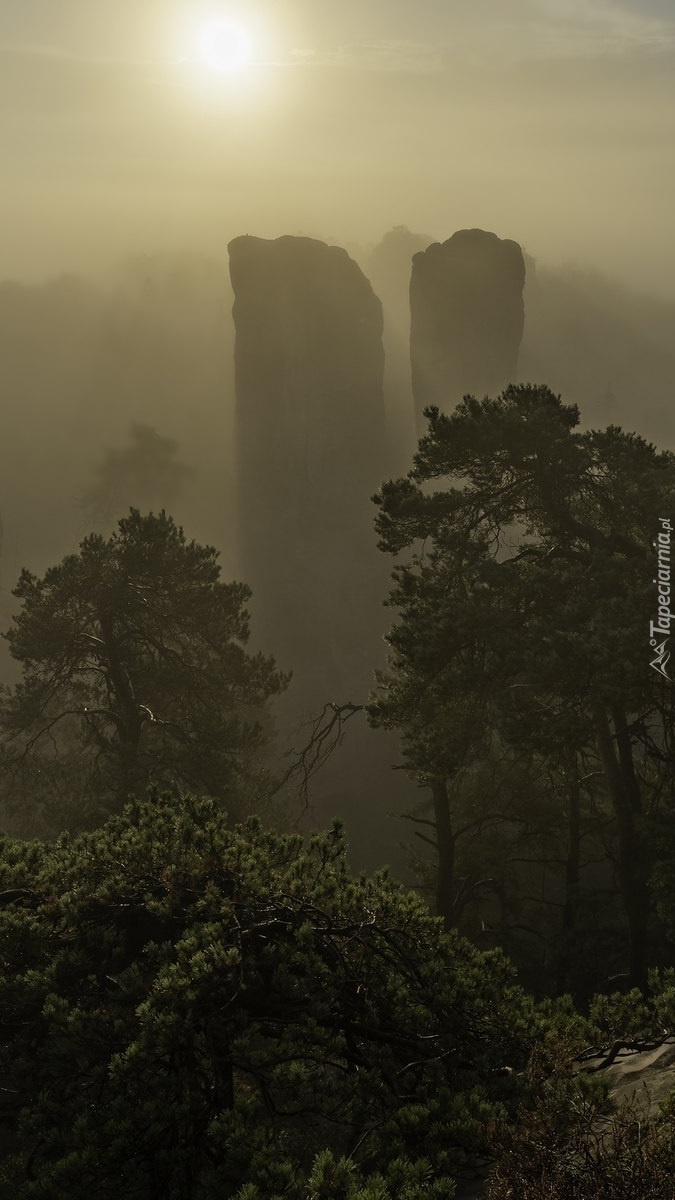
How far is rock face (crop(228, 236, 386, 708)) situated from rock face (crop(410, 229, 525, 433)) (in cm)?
482

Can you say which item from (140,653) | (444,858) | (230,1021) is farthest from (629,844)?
(140,653)

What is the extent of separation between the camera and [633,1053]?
765 centimetres

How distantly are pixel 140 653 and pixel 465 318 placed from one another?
230 feet

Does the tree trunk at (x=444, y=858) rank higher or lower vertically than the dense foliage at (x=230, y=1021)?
higher

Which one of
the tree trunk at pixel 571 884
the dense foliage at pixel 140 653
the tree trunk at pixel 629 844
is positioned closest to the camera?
the tree trunk at pixel 629 844

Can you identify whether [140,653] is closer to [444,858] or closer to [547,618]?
[444,858]

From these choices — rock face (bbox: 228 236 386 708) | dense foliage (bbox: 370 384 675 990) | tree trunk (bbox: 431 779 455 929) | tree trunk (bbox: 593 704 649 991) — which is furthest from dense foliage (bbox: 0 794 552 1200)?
rock face (bbox: 228 236 386 708)

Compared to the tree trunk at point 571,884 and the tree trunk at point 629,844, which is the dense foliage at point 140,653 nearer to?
the tree trunk at point 571,884

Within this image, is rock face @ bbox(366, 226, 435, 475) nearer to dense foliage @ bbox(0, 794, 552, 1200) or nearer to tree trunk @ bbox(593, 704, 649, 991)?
tree trunk @ bbox(593, 704, 649, 991)

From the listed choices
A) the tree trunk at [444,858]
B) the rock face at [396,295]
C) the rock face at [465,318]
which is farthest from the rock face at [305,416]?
A: the tree trunk at [444,858]

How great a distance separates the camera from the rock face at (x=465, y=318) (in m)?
82.3

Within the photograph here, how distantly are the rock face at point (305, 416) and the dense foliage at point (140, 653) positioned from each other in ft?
160

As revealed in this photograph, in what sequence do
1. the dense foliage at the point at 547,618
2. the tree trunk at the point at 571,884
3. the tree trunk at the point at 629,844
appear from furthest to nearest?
the tree trunk at the point at 571,884, the tree trunk at the point at 629,844, the dense foliage at the point at 547,618

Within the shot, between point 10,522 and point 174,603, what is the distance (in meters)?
72.0
